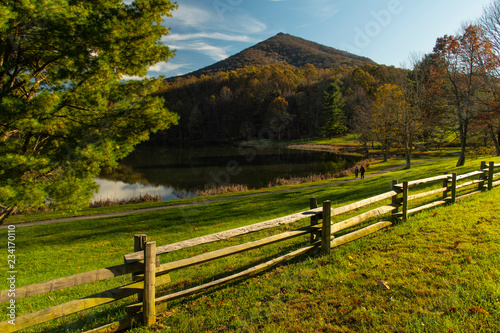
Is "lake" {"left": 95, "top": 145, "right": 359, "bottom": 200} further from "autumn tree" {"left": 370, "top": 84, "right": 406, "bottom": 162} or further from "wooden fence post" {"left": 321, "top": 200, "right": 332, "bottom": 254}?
"wooden fence post" {"left": 321, "top": 200, "right": 332, "bottom": 254}

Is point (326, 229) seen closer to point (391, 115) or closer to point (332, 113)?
point (391, 115)

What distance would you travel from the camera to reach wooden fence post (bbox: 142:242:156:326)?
402cm

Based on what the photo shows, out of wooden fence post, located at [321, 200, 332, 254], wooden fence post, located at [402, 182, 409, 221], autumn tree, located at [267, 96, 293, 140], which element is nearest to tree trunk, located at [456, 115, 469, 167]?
wooden fence post, located at [402, 182, 409, 221]

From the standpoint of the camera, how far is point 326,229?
5.88 m

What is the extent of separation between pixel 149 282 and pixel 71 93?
293 inches

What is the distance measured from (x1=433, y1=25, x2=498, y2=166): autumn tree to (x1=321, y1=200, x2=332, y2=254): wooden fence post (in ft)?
67.0

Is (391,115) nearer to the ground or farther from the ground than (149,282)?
farther from the ground

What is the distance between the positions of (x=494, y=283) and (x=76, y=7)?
1162cm

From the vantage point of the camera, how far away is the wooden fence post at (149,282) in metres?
4.02

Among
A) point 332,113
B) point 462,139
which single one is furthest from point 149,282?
point 332,113

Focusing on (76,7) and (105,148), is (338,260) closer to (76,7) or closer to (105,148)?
(105,148)

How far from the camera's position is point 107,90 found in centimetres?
919

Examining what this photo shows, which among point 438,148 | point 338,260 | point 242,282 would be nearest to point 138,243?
point 242,282

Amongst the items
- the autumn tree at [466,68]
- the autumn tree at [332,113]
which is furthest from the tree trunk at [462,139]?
the autumn tree at [332,113]
